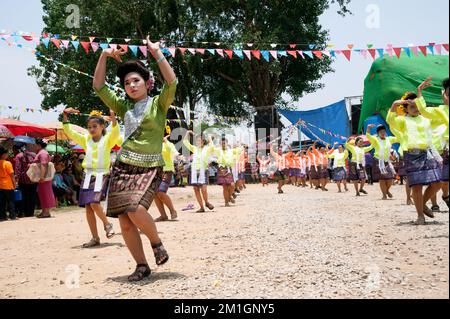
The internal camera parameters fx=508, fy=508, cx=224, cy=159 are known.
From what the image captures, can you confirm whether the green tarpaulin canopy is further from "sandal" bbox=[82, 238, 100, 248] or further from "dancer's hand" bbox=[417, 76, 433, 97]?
"sandal" bbox=[82, 238, 100, 248]

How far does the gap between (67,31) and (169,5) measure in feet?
18.9

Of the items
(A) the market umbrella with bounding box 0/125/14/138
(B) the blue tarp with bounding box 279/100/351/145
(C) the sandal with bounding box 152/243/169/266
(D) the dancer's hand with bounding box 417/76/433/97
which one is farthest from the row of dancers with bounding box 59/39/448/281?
(B) the blue tarp with bounding box 279/100/351/145

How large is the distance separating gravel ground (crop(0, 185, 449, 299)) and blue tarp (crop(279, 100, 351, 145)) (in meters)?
16.9

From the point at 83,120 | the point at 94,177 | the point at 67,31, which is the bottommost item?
the point at 94,177

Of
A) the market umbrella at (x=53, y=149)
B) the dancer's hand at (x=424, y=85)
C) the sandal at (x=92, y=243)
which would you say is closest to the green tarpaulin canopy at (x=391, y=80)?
the dancer's hand at (x=424, y=85)

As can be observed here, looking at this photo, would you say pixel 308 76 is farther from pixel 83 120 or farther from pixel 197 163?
pixel 197 163

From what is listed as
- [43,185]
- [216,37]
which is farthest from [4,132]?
[216,37]

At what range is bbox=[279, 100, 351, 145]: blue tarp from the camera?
24.8m

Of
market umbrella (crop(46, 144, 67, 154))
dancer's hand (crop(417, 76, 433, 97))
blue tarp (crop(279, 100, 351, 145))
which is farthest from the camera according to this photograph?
blue tarp (crop(279, 100, 351, 145))

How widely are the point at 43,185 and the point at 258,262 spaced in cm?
916

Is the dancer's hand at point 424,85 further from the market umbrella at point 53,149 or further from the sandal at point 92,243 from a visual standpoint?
the market umbrella at point 53,149

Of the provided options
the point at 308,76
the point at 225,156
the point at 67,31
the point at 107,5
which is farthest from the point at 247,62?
the point at 225,156

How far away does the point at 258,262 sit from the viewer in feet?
15.3

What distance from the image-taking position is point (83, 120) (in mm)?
30000
